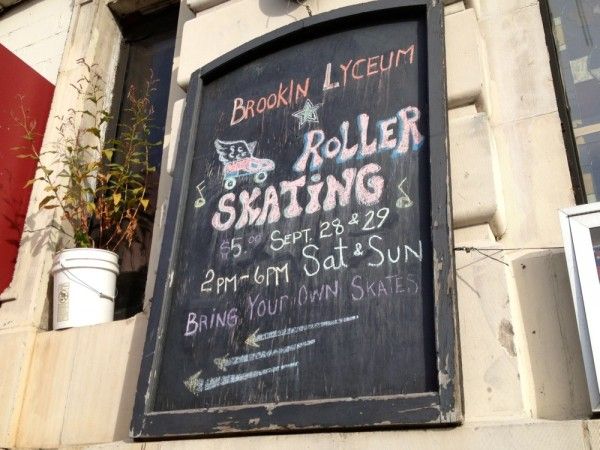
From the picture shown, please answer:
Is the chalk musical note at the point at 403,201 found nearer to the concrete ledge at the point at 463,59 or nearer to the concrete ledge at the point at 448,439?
the concrete ledge at the point at 463,59

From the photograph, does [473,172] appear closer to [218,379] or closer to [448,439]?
[448,439]

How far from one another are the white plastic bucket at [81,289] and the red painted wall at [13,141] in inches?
21.6

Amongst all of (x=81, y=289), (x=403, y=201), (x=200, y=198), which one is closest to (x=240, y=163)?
(x=200, y=198)

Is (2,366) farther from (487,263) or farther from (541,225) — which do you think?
(541,225)

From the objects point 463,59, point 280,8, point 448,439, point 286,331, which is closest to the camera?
point 448,439

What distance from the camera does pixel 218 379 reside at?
2756 mm

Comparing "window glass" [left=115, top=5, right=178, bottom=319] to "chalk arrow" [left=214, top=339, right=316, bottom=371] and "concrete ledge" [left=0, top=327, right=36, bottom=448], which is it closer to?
"concrete ledge" [left=0, top=327, right=36, bottom=448]

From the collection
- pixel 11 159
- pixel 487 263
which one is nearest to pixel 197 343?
pixel 487 263

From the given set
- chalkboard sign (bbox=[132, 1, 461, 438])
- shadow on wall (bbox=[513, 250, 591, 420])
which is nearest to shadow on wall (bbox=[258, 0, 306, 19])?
chalkboard sign (bbox=[132, 1, 461, 438])

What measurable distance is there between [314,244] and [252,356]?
0.53m

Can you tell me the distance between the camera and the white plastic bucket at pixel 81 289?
3568mm

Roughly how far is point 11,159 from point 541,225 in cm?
321

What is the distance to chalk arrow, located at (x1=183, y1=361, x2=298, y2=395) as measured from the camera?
2.66 meters

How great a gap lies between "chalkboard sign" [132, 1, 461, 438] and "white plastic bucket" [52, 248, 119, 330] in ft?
2.05
